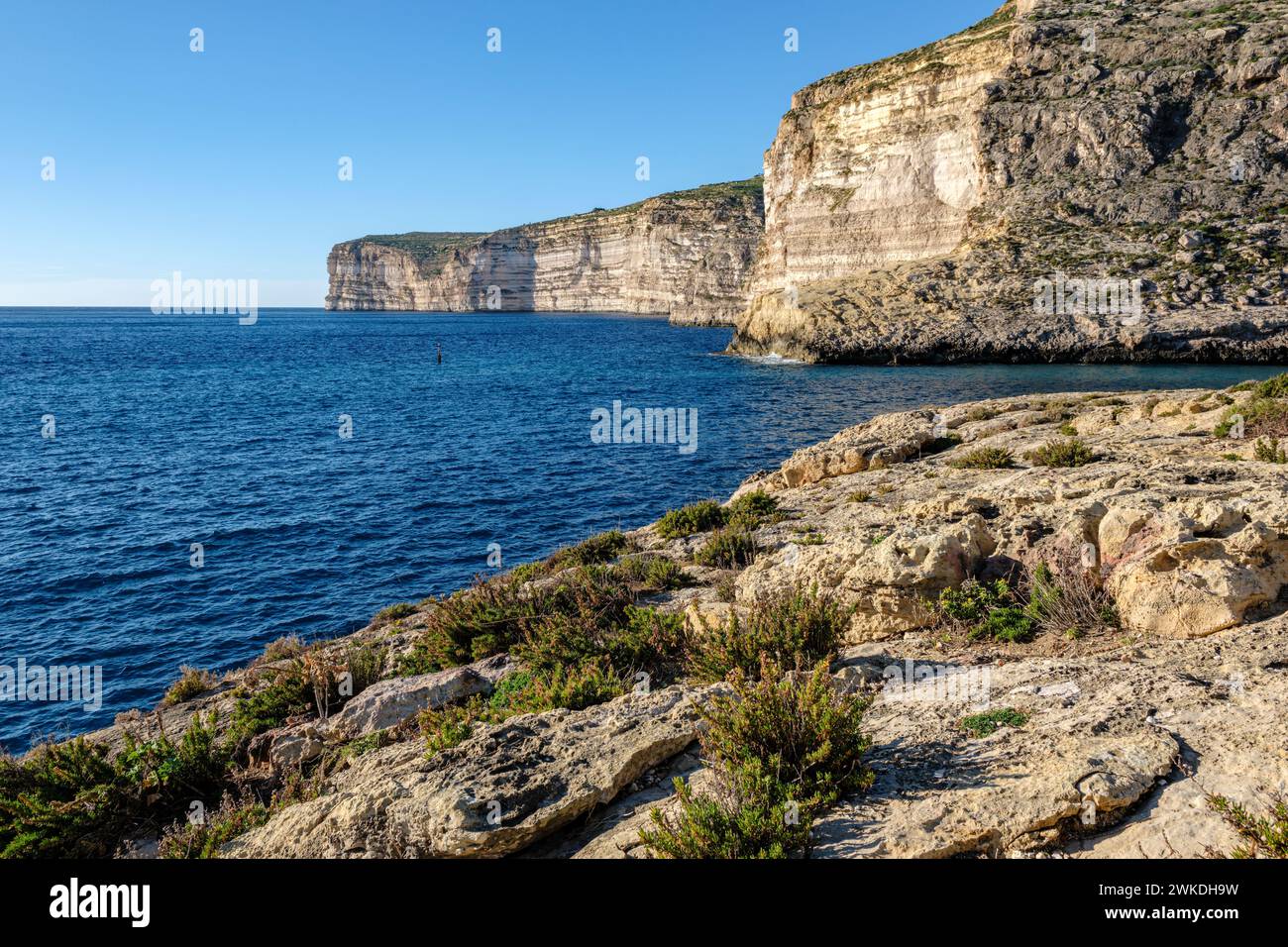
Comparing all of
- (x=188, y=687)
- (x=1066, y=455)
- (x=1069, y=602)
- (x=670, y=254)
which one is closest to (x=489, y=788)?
(x=1069, y=602)

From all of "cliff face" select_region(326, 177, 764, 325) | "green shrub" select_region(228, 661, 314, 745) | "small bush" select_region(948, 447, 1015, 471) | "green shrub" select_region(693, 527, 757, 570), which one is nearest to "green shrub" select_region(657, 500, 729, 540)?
"green shrub" select_region(693, 527, 757, 570)

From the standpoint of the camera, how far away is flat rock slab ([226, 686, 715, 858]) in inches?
225

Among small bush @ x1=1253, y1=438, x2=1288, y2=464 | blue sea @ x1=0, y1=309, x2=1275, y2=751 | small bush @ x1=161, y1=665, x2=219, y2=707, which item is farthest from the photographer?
blue sea @ x1=0, y1=309, x2=1275, y2=751

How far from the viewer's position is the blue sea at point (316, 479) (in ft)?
62.4

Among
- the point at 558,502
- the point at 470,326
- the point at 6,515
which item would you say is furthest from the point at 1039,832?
the point at 470,326

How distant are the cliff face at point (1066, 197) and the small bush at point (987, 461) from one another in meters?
45.7

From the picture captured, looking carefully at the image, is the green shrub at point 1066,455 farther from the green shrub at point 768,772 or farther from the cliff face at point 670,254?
the cliff face at point 670,254

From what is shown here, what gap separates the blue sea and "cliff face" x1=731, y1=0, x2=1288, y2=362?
4.56m

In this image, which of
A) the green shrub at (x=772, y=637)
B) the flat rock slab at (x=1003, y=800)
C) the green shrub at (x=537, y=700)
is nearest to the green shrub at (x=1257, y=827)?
the flat rock slab at (x=1003, y=800)

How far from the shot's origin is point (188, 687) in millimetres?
13406

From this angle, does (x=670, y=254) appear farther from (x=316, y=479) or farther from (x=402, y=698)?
(x=402, y=698)

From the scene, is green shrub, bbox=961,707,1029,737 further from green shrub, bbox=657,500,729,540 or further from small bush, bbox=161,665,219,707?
small bush, bbox=161,665,219,707

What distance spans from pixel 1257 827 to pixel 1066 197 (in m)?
73.1
